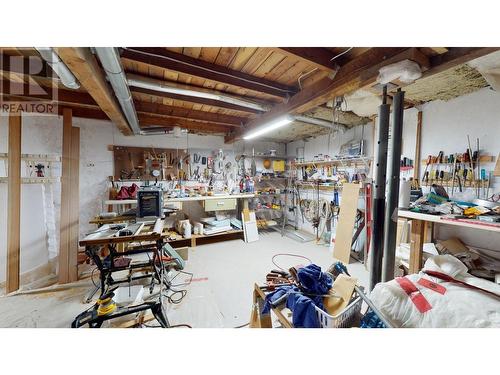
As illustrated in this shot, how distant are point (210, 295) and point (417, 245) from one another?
7.80ft

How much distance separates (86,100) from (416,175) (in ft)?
16.1

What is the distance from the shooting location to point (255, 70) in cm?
203

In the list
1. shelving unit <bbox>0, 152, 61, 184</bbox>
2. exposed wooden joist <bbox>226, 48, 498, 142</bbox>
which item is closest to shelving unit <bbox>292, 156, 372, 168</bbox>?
exposed wooden joist <bbox>226, 48, 498, 142</bbox>

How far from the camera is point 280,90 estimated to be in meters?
2.44

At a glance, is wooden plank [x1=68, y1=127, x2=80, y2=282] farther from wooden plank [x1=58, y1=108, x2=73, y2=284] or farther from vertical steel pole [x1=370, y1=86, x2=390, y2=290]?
vertical steel pole [x1=370, y1=86, x2=390, y2=290]

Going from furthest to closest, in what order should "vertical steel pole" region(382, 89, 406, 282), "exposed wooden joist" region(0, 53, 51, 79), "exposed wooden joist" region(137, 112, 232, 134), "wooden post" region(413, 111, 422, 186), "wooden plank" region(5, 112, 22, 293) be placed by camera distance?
A: "exposed wooden joist" region(137, 112, 232, 134), "wooden post" region(413, 111, 422, 186), "wooden plank" region(5, 112, 22, 293), "exposed wooden joist" region(0, 53, 51, 79), "vertical steel pole" region(382, 89, 406, 282)

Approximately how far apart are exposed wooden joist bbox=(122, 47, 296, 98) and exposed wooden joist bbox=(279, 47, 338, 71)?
2.41 feet

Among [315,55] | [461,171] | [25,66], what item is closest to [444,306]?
[315,55]

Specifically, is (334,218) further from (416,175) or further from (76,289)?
(76,289)

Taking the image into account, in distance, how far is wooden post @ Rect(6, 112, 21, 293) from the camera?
7.32 ft

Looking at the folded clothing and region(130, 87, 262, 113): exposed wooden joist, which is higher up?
region(130, 87, 262, 113): exposed wooden joist

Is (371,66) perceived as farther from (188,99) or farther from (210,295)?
(210,295)

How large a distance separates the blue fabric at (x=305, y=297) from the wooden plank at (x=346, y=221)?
→ 4.33ft

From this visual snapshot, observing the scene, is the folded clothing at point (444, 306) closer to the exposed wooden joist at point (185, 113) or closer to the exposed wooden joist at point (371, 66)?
the exposed wooden joist at point (371, 66)
